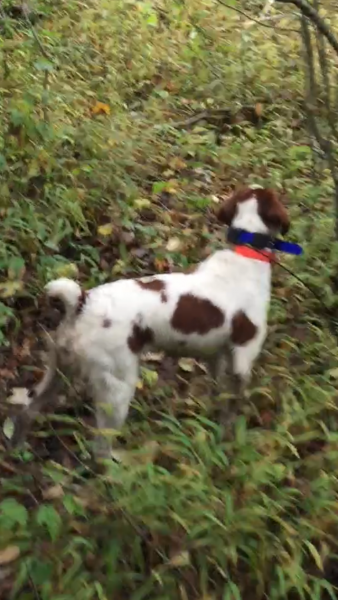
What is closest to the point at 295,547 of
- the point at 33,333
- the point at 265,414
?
the point at 265,414

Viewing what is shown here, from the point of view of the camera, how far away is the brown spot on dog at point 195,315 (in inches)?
154

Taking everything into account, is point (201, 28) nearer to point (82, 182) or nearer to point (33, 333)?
point (82, 182)

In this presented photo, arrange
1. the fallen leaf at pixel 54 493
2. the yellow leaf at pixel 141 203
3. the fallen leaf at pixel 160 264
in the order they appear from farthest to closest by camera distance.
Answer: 1. the yellow leaf at pixel 141 203
2. the fallen leaf at pixel 160 264
3. the fallen leaf at pixel 54 493

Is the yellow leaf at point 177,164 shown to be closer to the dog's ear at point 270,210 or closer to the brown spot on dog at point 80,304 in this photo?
the dog's ear at point 270,210

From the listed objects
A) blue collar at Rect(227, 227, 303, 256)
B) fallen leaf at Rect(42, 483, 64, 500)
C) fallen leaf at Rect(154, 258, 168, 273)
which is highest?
blue collar at Rect(227, 227, 303, 256)

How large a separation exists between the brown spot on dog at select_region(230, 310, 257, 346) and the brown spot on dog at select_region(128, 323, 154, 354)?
49 centimetres

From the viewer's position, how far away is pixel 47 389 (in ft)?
13.0

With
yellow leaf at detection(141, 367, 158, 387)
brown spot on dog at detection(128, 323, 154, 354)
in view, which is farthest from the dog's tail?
A: yellow leaf at detection(141, 367, 158, 387)

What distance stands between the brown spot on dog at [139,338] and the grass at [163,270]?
0.46 meters

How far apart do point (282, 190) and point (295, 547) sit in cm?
391

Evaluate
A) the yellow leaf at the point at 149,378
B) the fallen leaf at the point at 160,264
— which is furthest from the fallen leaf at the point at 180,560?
the fallen leaf at the point at 160,264

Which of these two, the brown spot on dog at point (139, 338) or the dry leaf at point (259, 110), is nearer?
the brown spot on dog at point (139, 338)

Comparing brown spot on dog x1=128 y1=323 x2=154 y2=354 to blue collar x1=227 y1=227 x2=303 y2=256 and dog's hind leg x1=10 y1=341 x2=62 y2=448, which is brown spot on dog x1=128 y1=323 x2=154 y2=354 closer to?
dog's hind leg x1=10 y1=341 x2=62 y2=448

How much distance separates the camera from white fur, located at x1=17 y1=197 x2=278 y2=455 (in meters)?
3.66
